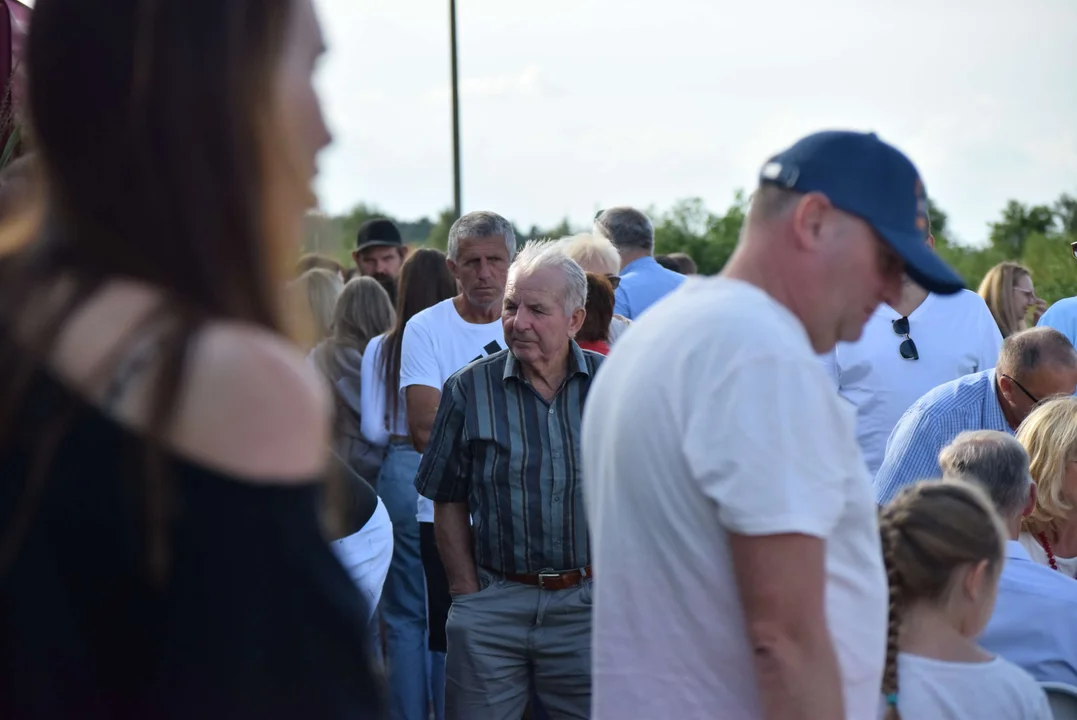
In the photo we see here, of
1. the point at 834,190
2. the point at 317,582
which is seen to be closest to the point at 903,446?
the point at 834,190

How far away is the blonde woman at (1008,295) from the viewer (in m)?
8.03

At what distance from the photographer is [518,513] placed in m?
4.11

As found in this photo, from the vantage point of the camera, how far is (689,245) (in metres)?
24.7

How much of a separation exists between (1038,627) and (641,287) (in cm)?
351

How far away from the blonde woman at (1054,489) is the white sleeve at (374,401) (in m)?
2.84

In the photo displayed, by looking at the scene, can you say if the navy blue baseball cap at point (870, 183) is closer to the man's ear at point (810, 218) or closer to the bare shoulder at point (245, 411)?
the man's ear at point (810, 218)

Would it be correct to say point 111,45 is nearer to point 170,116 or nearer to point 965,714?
point 170,116

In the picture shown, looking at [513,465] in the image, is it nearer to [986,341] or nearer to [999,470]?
[999,470]

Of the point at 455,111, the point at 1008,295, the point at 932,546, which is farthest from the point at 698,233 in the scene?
the point at 932,546

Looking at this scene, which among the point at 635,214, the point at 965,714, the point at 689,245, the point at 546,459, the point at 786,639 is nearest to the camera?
the point at 786,639

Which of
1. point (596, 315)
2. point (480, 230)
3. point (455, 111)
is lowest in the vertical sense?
point (596, 315)

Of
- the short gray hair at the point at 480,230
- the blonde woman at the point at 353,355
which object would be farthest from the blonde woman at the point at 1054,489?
the blonde woman at the point at 353,355

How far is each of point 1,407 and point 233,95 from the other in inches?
12.7

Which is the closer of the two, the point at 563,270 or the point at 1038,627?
the point at 1038,627
